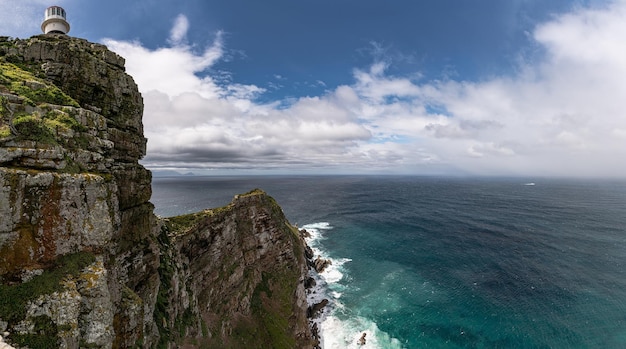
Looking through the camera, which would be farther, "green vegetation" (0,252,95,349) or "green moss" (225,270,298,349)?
"green moss" (225,270,298,349)

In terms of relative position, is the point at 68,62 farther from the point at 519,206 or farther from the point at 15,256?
the point at 519,206

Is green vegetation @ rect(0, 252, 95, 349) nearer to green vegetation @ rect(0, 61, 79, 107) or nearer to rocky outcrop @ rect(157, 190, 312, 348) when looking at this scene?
green vegetation @ rect(0, 61, 79, 107)

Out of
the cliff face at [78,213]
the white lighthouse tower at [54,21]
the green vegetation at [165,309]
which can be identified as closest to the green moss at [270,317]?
the cliff face at [78,213]

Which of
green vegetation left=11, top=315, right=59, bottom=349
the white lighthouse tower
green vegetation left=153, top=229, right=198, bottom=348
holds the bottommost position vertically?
green vegetation left=153, top=229, right=198, bottom=348

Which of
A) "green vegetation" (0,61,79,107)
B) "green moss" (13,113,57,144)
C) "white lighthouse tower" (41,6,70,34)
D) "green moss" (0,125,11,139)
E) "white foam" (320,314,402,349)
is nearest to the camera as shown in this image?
"green moss" (0,125,11,139)

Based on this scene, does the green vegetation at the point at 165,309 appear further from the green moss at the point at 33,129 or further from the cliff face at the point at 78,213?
the green moss at the point at 33,129

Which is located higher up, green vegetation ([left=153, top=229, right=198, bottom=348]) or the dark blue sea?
green vegetation ([left=153, top=229, right=198, bottom=348])

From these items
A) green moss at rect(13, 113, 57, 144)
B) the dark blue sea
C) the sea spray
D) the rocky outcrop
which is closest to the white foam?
the sea spray
